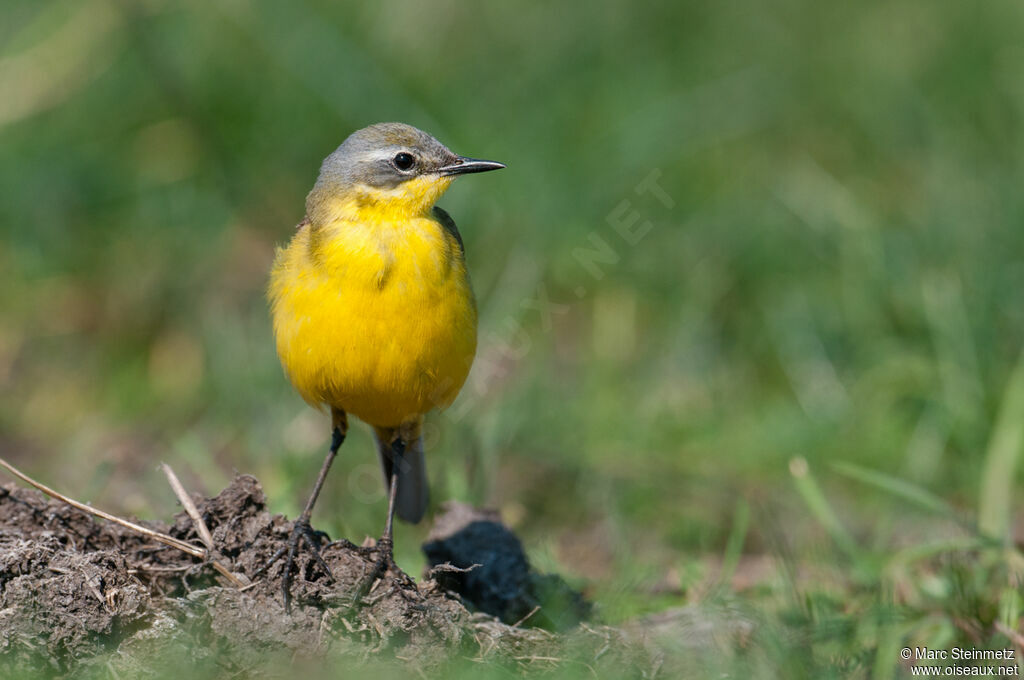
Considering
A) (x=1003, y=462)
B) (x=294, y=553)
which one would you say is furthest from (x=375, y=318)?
(x=1003, y=462)

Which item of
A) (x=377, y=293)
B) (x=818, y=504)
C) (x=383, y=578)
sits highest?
(x=377, y=293)

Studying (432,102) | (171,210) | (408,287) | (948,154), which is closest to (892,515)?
→ (408,287)

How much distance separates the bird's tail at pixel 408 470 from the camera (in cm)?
530

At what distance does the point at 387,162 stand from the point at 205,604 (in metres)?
1.87

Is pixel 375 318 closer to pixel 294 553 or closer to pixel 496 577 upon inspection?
pixel 294 553

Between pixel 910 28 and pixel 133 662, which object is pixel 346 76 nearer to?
pixel 910 28

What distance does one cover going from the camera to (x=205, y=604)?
157 inches

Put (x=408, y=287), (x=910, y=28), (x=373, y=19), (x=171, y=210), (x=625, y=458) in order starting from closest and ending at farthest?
(x=408, y=287) < (x=625, y=458) < (x=171, y=210) < (x=373, y=19) < (x=910, y=28)

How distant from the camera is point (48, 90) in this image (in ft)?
29.2

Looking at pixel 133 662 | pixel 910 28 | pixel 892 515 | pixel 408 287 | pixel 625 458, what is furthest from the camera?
pixel 910 28

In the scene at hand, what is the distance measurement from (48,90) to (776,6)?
621 cm

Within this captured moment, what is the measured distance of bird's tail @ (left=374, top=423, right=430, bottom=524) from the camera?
209 inches

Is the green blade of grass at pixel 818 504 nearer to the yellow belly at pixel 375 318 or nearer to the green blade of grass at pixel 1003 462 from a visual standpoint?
the green blade of grass at pixel 1003 462

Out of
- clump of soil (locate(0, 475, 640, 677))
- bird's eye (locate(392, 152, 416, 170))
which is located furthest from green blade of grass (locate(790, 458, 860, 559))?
bird's eye (locate(392, 152, 416, 170))
